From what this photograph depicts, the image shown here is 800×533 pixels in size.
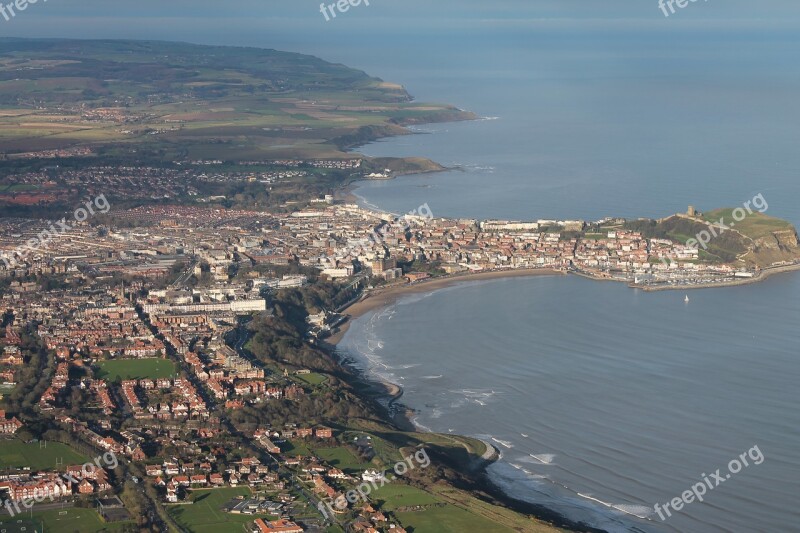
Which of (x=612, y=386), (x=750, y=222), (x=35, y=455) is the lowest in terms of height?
(x=35, y=455)

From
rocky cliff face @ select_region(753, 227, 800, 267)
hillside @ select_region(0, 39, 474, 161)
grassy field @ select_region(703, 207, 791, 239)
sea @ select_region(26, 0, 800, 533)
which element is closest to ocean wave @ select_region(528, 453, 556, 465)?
sea @ select_region(26, 0, 800, 533)

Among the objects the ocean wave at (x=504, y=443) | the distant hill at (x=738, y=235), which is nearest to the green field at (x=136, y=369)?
the ocean wave at (x=504, y=443)

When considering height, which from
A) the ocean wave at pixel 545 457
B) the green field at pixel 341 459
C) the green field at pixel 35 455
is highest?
the ocean wave at pixel 545 457

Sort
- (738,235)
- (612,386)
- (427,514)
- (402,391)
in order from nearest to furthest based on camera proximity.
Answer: (427,514) < (612,386) < (402,391) < (738,235)

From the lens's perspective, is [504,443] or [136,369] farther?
[136,369]

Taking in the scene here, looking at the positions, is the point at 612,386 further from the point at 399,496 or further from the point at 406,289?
the point at 406,289

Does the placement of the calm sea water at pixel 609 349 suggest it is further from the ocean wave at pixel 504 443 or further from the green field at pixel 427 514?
the green field at pixel 427 514

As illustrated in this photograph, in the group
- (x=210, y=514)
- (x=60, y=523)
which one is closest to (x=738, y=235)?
(x=210, y=514)
